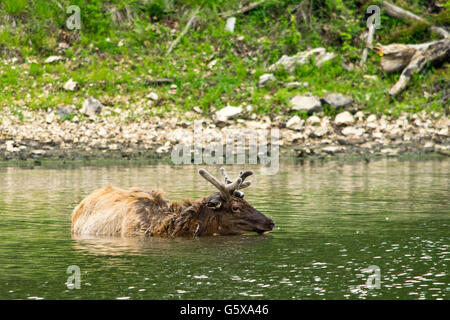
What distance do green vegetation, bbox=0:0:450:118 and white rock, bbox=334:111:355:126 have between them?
1.99 feet

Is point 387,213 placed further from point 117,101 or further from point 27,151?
point 117,101

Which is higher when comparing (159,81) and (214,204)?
(159,81)

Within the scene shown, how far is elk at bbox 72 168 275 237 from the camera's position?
12117 mm

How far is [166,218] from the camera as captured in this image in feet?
39.7

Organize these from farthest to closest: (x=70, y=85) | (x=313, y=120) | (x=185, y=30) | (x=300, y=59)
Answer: (x=185, y=30)
(x=300, y=59)
(x=70, y=85)
(x=313, y=120)

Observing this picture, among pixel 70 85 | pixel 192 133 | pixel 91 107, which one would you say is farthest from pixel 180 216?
pixel 70 85

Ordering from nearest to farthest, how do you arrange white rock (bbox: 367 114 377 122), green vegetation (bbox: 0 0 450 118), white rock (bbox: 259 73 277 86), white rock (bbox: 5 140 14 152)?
1. white rock (bbox: 5 140 14 152)
2. white rock (bbox: 367 114 377 122)
3. green vegetation (bbox: 0 0 450 118)
4. white rock (bbox: 259 73 277 86)

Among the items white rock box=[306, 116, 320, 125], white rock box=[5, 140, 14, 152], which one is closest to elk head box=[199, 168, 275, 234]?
white rock box=[5, 140, 14, 152]

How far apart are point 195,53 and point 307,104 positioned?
563 centimetres

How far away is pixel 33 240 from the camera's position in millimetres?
12000

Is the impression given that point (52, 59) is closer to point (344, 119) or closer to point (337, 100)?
point (337, 100)

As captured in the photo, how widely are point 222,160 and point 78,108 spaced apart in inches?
248

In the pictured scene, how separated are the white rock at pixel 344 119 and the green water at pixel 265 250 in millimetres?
8643

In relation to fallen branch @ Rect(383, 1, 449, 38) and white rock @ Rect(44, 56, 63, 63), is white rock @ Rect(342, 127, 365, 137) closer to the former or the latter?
fallen branch @ Rect(383, 1, 449, 38)
